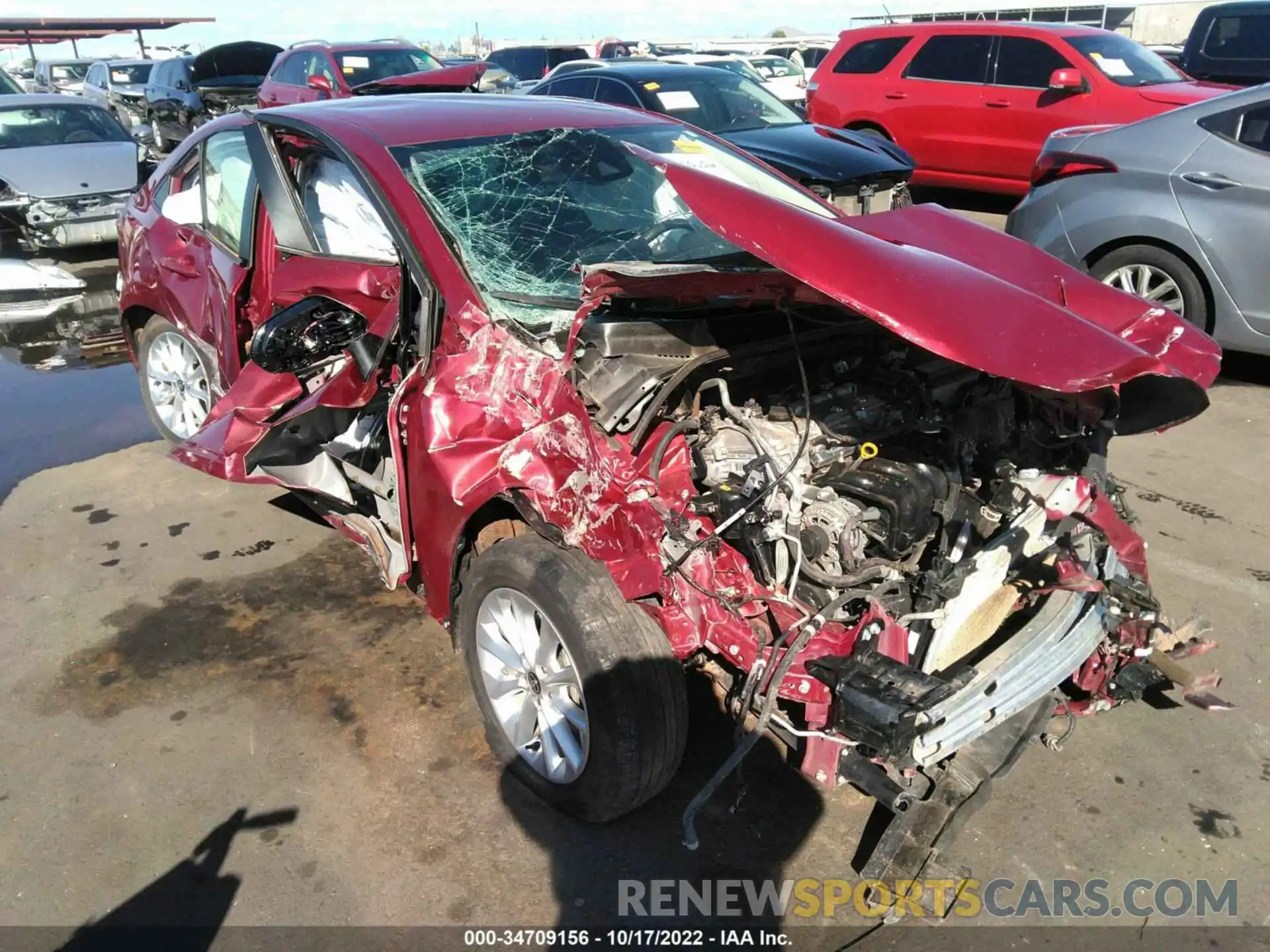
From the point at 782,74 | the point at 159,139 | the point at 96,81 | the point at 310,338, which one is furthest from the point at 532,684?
the point at 96,81

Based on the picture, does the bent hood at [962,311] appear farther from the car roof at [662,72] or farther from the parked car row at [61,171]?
the parked car row at [61,171]

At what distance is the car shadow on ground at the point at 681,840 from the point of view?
237 centimetres

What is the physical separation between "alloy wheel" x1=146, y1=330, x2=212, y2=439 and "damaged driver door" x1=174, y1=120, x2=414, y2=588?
1266 mm

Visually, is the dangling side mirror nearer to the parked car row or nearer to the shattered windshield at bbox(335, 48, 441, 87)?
the parked car row

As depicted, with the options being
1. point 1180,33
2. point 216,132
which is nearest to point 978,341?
point 216,132

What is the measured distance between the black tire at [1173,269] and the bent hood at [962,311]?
2.82 meters

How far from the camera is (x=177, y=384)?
476cm

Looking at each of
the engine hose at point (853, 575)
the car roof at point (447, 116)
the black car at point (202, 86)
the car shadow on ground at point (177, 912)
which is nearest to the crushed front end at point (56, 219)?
the black car at point (202, 86)

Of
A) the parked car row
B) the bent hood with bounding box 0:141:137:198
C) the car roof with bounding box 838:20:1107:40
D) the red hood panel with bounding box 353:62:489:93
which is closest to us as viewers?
the red hood panel with bounding box 353:62:489:93

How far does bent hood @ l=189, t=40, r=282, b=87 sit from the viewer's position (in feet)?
50.2

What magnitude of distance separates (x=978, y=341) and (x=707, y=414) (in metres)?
0.81

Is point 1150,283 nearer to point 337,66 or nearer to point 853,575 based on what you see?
point 853,575

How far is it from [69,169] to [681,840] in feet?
32.0

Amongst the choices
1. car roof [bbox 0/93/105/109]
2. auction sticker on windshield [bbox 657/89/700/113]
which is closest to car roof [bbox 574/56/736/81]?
auction sticker on windshield [bbox 657/89/700/113]
